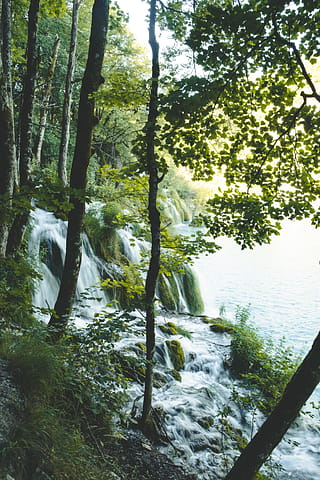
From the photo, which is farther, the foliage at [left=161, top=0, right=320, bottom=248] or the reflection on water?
the reflection on water

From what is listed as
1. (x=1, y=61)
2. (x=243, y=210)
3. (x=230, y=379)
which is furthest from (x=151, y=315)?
(x=1, y=61)

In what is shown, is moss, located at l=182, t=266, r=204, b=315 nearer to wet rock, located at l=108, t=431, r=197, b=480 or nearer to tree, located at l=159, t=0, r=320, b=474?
wet rock, located at l=108, t=431, r=197, b=480

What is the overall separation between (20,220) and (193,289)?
793cm

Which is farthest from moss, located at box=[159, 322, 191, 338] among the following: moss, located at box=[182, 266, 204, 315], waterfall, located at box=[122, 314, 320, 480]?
moss, located at box=[182, 266, 204, 315]

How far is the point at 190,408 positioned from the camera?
20.0ft

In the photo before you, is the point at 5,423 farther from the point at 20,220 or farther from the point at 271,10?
the point at 20,220

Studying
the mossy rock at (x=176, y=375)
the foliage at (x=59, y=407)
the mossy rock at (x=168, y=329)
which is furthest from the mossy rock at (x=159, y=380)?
the foliage at (x=59, y=407)

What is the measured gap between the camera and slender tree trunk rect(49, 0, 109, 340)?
14.8 ft

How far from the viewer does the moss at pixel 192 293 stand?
40.8 ft

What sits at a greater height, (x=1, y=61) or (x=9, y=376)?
(x=1, y=61)

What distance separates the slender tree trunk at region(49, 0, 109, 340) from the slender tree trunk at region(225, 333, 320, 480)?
108 inches

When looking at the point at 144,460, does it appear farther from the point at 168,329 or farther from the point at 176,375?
the point at 168,329

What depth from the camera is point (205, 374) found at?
7.75 m

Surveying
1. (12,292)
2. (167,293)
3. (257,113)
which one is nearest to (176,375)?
(167,293)
